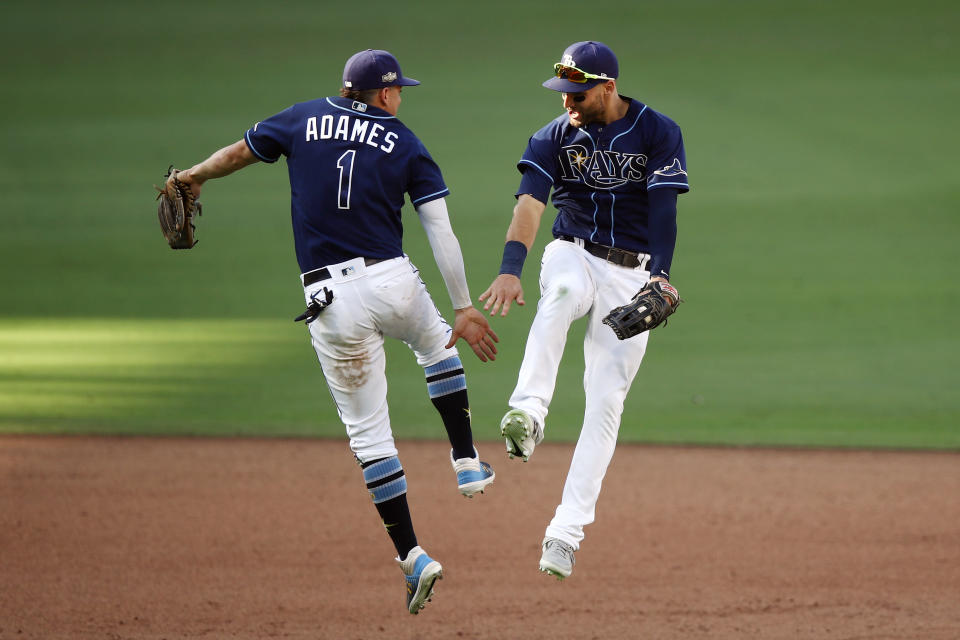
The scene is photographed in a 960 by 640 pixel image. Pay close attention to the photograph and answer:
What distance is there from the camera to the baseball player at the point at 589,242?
5219 mm

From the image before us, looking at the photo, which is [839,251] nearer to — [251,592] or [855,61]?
[855,61]

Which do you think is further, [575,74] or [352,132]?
[575,74]

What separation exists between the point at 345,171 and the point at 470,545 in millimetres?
4499

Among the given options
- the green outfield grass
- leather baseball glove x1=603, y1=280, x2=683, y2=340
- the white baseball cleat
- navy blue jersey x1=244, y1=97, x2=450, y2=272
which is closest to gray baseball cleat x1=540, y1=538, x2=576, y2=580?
the white baseball cleat

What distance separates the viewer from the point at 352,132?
508 centimetres

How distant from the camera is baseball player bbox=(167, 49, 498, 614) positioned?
509 centimetres

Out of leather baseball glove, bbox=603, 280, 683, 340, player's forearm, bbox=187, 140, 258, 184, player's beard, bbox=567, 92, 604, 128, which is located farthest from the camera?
player's beard, bbox=567, 92, 604, 128

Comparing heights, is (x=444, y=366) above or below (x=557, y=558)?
above

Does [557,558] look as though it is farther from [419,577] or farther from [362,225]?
[362,225]

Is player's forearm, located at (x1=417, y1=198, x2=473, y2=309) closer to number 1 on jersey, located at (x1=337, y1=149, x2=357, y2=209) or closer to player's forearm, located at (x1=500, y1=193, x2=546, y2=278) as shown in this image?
player's forearm, located at (x1=500, y1=193, x2=546, y2=278)

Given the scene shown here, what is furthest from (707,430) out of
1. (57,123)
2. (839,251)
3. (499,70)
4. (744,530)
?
(57,123)

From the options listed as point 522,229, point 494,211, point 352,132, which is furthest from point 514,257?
point 494,211

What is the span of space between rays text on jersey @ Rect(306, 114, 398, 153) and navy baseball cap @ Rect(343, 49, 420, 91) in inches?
6.3

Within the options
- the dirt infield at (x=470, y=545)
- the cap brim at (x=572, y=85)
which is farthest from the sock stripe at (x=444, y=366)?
the dirt infield at (x=470, y=545)
